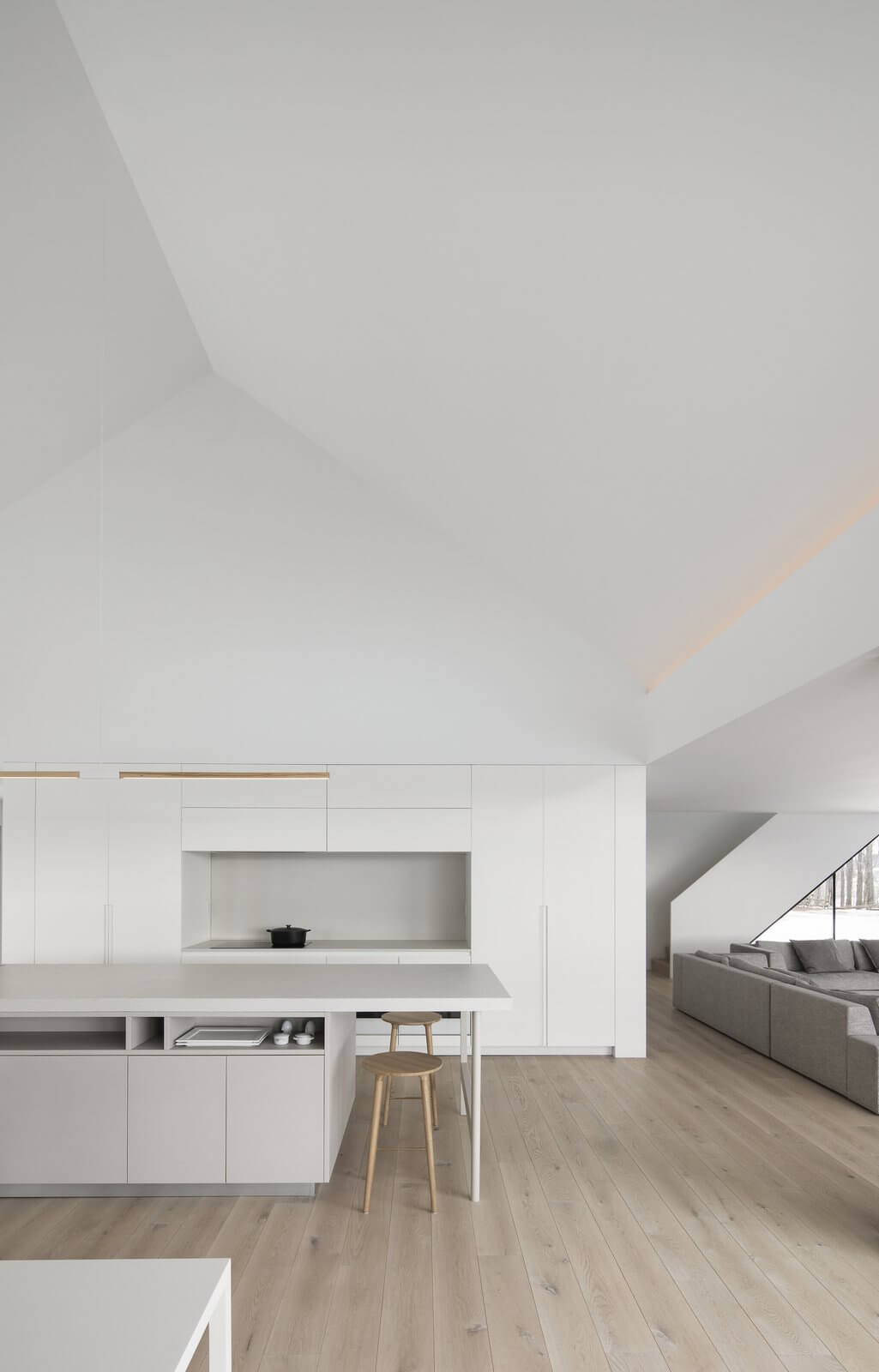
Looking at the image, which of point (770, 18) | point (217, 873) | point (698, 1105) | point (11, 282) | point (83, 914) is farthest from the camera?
point (217, 873)

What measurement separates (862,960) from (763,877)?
4.03 feet

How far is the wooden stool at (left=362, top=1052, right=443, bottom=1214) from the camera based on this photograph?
3.69m

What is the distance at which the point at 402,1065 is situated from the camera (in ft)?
12.7

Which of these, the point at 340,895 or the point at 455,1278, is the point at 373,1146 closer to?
the point at 455,1278

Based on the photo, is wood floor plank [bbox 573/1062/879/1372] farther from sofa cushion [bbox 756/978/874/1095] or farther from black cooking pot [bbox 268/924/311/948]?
black cooking pot [bbox 268/924/311/948]

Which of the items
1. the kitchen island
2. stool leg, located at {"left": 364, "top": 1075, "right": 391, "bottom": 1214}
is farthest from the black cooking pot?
stool leg, located at {"left": 364, "top": 1075, "right": 391, "bottom": 1214}

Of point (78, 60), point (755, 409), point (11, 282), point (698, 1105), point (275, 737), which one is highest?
point (78, 60)

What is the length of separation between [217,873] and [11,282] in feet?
13.2

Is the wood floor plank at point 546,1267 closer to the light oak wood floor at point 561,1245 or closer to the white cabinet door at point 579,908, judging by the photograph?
the light oak wood floor at point 561,1245

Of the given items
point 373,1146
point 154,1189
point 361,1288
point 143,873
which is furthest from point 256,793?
point 361,1288

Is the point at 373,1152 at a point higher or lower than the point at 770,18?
lower

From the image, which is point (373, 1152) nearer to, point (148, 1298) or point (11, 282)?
point (148, 1298)

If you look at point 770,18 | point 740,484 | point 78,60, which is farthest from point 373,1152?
point 78,60

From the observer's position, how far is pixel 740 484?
131 inches
